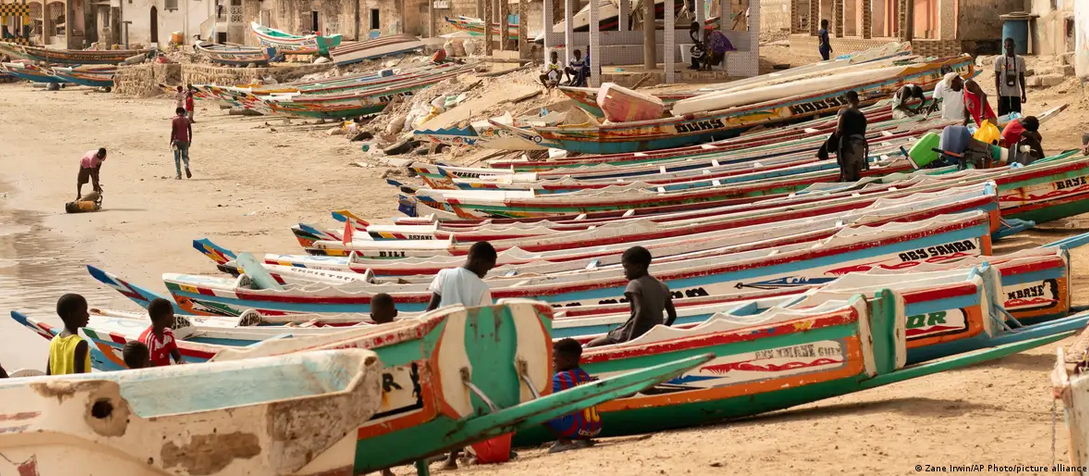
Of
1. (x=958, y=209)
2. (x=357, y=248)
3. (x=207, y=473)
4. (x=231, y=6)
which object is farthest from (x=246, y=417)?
(x=231, y=6)

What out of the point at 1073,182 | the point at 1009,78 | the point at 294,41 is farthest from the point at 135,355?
the point at 294,41

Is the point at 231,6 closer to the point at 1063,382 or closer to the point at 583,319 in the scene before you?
the point at 583,319

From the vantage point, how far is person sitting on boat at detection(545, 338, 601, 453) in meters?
7.20

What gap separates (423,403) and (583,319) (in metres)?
2.83

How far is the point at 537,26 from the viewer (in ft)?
127

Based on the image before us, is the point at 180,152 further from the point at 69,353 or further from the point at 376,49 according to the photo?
the point at 376,49

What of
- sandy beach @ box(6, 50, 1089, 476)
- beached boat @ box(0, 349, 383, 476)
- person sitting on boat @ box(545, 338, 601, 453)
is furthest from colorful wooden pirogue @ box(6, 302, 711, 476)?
person sitting on boat @ box(545, 338, 601, 453)

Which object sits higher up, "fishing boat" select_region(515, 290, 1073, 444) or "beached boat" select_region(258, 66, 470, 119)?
"beached boat" select_region(258, 66, 470, 119)

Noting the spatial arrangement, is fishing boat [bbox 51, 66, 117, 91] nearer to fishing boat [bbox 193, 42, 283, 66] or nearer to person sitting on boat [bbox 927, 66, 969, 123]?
fishing boat [bbox 193, 42, 283, 66]

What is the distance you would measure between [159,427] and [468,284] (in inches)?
92.3

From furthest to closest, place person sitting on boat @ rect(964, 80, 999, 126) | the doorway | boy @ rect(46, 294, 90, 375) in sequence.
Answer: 1. the doorway
2. person sitting on boat @ rect(964, 80, 999, 126)
3. boy @ rect(46, 294, 90, 375)

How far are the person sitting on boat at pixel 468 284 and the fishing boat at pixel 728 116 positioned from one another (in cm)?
1302

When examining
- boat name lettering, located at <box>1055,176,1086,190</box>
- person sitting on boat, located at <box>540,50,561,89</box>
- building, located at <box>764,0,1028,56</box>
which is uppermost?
building, located at <box>764,0,1028,56</box>

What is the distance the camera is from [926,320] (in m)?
7.57
